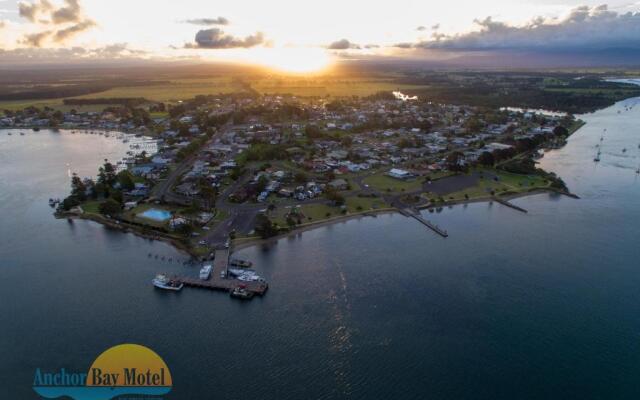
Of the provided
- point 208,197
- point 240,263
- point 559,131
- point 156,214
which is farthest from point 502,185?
point 156,214

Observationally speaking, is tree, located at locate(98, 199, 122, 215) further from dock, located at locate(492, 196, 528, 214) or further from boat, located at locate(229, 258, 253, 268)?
dock, located at locate(492, 196, 528, 214)

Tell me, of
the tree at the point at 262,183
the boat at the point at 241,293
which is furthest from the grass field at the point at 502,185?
the boat at the point at 241,293

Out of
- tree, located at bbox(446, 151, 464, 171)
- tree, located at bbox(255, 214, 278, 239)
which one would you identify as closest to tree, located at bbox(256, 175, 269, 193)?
tree, located at bbox(255, 214, 278, 239)

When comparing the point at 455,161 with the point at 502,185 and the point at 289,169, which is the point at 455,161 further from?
the point at 289,169

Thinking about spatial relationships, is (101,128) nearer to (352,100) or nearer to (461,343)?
(352,100)

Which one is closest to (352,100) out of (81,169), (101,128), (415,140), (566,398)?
(415,140)

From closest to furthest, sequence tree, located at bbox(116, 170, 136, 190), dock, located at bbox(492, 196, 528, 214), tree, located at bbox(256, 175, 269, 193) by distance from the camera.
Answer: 1. dock, located at bbox(492, 196, 528, 214)
2. tree, located at bbox(256, 175, 269, 193)
3. tree, located at bbox(116, 170, 136, 190)

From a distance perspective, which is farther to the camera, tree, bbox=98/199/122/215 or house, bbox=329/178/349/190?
house, bbox=329/178/349/190
